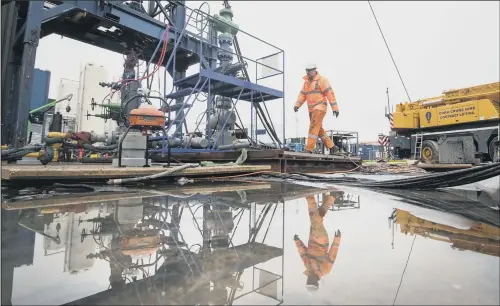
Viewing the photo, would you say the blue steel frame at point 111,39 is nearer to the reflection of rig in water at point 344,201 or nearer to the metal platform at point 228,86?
the metal platform at point 228,86

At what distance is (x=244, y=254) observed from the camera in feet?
3.43

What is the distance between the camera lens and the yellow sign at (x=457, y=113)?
6988mm

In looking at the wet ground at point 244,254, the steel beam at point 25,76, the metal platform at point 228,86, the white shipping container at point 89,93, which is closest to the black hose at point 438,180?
the wet ground at point 244,254

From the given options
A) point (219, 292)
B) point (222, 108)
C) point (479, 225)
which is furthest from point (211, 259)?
point (222, 108)

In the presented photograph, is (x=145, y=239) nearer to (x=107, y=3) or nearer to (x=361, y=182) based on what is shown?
(x=361, y=182)

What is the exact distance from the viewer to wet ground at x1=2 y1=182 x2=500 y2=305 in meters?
0.75

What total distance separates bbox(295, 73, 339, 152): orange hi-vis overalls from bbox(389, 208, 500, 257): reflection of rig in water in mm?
4405

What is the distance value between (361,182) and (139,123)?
2.67 metres

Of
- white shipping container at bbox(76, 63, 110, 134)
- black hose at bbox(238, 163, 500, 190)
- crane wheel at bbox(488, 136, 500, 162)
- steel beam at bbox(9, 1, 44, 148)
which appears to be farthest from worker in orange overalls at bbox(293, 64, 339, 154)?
white shipping container at bbox(76, 63, 110, 134)

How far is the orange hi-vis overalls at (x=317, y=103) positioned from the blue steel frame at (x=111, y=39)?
756 mm

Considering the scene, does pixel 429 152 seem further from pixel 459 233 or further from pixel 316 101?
pixel 459 233

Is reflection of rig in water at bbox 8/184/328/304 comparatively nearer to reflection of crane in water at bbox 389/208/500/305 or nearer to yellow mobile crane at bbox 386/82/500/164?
reflection of crane in water at bbox 389/208/500/305

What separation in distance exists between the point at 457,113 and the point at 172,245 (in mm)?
8674

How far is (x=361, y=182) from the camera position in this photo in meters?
3.22
